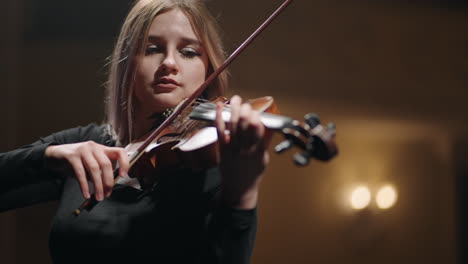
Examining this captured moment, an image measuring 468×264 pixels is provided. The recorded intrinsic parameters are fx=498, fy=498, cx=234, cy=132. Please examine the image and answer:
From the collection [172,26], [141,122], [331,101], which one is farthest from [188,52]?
[331,101]

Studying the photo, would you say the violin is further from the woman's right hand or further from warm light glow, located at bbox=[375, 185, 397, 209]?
warm light glow, located at bbox=[375, 185, 397, 209]

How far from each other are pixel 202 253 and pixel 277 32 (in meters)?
0.99

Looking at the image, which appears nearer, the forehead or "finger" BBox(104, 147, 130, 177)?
"finger" BBox(104, 147, 130, 177)

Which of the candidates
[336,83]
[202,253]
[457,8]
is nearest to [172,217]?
[202,253]

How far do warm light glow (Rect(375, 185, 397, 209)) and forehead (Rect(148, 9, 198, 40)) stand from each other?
96 cm

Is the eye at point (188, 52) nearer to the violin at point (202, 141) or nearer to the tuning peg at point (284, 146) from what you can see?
the violin at point (202, 141)

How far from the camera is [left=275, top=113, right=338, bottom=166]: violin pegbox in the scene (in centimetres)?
53

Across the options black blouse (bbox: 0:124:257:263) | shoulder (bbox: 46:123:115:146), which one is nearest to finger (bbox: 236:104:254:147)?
black blouse (bbox: 0:124:257:263)

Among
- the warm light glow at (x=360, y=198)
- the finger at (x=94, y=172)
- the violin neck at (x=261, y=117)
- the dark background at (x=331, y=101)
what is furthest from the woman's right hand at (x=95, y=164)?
the warm light glow at (x=360, y=198)

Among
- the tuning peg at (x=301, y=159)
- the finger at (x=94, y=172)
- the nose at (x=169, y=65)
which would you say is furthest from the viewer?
the nose at (x=169, y=65)

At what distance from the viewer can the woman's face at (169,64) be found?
2.66ft

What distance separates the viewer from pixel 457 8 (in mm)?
1642

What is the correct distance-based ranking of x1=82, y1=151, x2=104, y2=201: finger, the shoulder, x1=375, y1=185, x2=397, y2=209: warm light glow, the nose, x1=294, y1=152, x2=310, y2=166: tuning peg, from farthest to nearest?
x1=375, y1=185, x2=397, y2=209: warm light glow
the shoulder
the nose
x1=82, y1=151, x2=104, y2=201: finger
x1=294, y1=152, x2=310, y2=166: tuning peg

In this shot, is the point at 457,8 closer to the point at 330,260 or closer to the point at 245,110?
the point at 330,260
